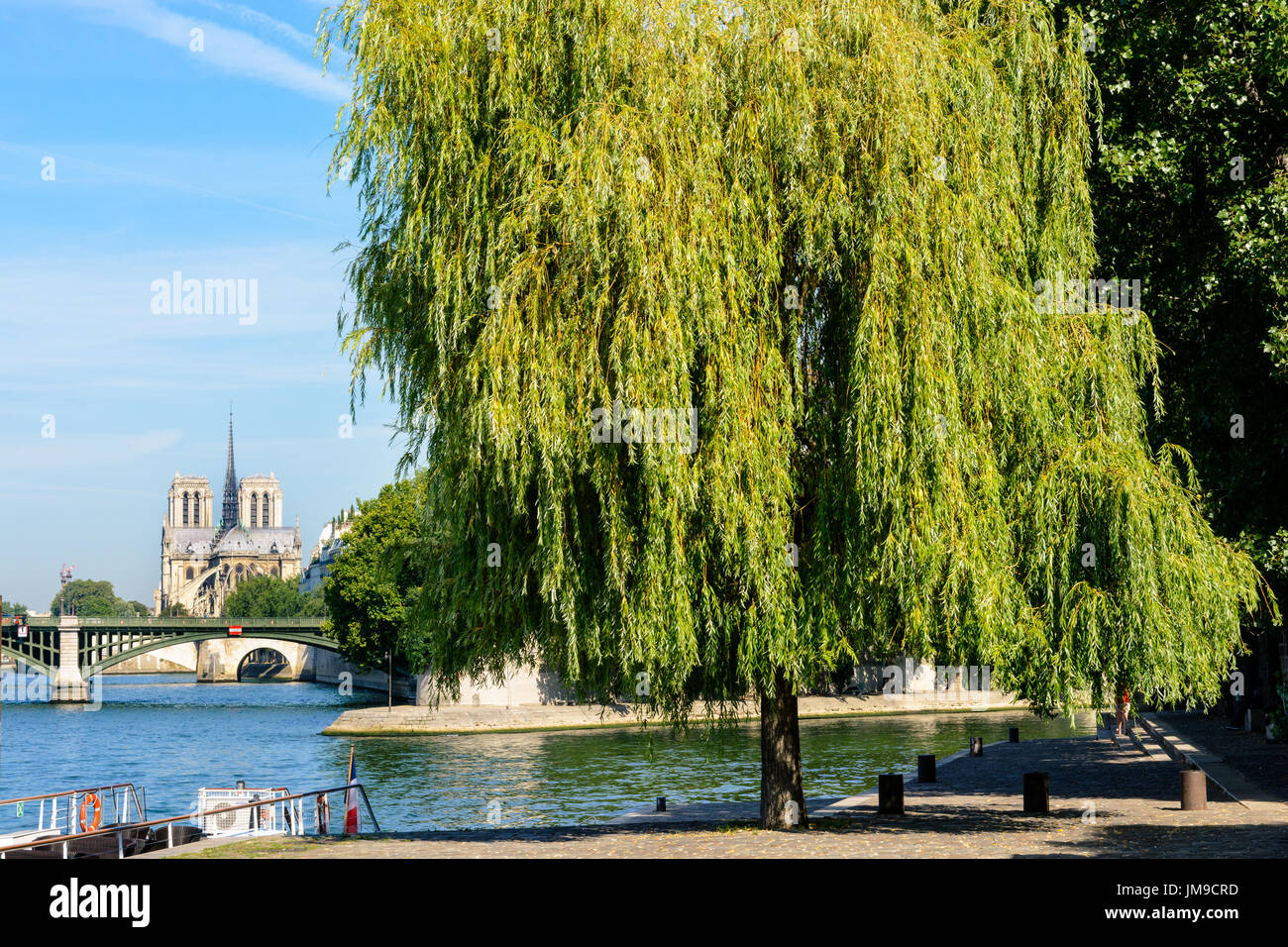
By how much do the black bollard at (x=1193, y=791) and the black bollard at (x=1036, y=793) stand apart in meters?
2.20

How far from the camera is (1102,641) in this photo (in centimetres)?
1702

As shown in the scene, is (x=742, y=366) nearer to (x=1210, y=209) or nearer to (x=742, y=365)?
(x=742, y=365)

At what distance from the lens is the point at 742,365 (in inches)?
643

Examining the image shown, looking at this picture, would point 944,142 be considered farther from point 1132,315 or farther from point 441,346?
point 441,346

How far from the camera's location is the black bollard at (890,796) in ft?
72.6

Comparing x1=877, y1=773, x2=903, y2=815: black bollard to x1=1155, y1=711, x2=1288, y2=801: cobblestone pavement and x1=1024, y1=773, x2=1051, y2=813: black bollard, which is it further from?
x1=1155, y1=711, x2=1288, y2=801: cobblestone pavement

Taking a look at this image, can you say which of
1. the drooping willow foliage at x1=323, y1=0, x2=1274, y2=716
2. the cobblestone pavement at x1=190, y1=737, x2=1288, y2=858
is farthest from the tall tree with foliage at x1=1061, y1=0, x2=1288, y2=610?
the cobblestone pavement at x1=190, y1=737, x2=1288, y2=858

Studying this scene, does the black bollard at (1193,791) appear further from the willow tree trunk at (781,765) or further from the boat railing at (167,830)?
the boat railing at (167,830)

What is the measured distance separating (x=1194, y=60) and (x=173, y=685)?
146067mm

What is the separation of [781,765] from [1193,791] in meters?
7.22

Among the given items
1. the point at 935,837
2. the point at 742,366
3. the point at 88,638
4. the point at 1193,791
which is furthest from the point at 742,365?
the point at 88,638

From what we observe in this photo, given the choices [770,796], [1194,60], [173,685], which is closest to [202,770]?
[770,796]

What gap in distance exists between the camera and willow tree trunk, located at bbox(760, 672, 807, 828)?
19.0m

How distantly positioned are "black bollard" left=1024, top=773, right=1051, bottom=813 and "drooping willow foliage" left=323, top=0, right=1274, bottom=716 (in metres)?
4.56
